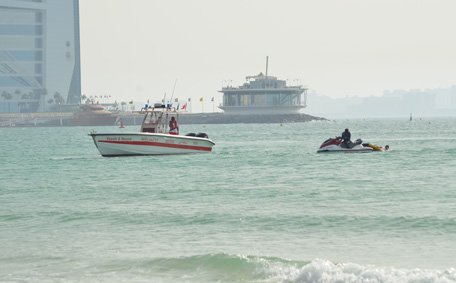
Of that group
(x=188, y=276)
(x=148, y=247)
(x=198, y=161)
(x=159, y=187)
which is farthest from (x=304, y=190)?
(x=198, y=161)

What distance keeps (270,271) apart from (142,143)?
4036 cm

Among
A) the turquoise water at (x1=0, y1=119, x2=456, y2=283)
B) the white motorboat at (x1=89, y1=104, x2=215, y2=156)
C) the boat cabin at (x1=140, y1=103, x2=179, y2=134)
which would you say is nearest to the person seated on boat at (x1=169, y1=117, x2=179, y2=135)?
the white motorboat at (x1=89, y1=104, x2=215, y2=156)

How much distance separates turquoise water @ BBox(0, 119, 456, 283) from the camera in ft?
76.0

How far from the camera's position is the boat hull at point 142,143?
62.6 metres

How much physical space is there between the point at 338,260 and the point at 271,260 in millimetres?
1471

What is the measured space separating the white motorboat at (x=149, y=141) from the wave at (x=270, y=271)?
126ft

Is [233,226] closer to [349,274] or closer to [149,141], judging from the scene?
[349,274]

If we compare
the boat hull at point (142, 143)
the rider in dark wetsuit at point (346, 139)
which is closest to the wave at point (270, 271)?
the boat hull at point (142, 143)

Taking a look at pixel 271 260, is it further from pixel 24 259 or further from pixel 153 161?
pixel 153 161

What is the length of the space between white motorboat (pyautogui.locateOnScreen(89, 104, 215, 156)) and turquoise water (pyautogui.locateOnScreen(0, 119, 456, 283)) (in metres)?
11.2

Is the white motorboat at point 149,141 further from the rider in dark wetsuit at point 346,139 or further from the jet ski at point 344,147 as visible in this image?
the rider in dark wetsuit at point 346,139

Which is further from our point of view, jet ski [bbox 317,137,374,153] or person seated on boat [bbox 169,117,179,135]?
jet ski [bbox 317,137,374,153]

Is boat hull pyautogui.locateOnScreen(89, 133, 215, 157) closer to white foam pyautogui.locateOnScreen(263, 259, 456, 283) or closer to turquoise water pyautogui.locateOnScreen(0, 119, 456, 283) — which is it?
turquoise water pyautogui.locateOnScreen(0, 119, 456, 283)

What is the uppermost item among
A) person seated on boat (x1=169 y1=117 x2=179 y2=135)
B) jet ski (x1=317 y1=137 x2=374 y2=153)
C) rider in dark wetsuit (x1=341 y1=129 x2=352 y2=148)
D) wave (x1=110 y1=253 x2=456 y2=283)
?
person seated on boat (x1=169 y1=117 x2=179 y2=135)
